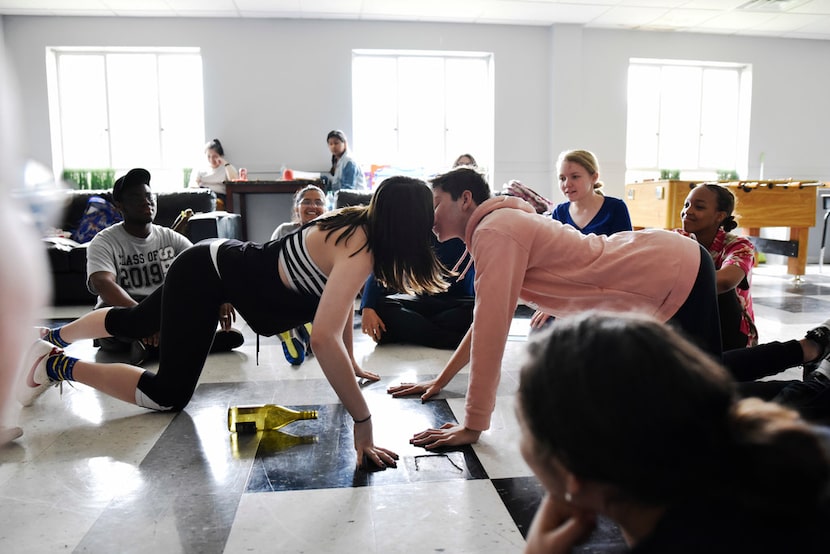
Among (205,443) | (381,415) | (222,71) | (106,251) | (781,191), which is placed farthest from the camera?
(222,71)

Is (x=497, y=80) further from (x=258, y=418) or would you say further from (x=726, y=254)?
(x=258, y=418)

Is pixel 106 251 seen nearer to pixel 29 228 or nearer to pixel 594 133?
pixel 29 228

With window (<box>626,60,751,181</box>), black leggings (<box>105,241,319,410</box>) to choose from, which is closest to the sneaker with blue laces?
black leggings (<box>105,241,319,410</box>)

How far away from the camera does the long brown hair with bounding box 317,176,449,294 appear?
1.40 meters

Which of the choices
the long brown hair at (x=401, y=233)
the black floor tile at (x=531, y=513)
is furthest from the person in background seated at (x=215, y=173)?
the black floor tile at (x=531, y=513)

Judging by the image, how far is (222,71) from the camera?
6270 mm

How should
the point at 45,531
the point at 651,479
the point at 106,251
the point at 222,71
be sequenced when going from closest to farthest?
the point at 651,479, the point at 45,531, the point at 106,251, the point at 222,71

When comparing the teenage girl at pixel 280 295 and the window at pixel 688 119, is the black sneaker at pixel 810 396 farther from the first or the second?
the window at pixel 688 119

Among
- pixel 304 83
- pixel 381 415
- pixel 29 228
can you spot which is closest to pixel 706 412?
pixel 29 228

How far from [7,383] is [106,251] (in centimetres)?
214

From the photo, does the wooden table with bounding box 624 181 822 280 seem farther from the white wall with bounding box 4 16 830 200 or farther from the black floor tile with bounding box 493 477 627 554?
the black floor tile with bounding box 493 477 627 554

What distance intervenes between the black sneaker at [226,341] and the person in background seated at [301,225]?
25 cm

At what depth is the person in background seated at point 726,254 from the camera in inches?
79.0

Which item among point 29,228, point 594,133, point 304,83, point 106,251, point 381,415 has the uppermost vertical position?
point 304,83
